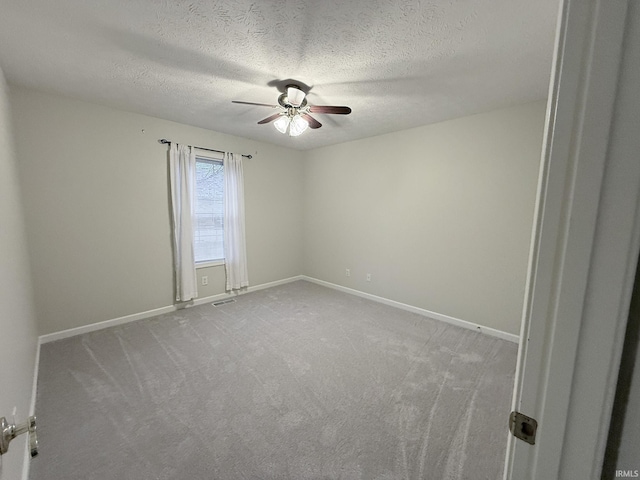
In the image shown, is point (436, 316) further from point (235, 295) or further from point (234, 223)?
point (234, 223)

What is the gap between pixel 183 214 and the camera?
3420mm

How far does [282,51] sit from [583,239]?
2019mm

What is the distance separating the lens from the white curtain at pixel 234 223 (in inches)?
153

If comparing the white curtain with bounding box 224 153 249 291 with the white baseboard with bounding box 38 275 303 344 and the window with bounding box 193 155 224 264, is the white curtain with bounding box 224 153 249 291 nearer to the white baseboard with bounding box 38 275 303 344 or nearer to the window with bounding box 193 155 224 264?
the window with bounding box 193 155 224 264

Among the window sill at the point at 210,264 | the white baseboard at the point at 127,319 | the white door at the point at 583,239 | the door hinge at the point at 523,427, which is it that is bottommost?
the white baseboard at the point at 127,319

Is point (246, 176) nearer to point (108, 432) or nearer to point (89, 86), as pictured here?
point (89, 86)

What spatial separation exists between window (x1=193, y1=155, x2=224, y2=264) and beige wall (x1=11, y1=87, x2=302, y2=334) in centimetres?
27

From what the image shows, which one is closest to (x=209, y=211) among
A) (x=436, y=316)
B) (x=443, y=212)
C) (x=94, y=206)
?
(x=94, y=206)

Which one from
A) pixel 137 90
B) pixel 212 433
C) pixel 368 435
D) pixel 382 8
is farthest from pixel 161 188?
pixel 368 435

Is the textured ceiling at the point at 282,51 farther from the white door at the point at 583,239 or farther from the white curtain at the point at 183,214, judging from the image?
the white door at the point at 583,239

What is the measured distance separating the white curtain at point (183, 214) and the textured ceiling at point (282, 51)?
2.34 ft

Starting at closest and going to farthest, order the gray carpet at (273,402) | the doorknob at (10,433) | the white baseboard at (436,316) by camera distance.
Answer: the doorknob at (10,433) → the gray carpet at (273,402) → the white baseboard at (436,316)

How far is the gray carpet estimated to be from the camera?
1.43 metres

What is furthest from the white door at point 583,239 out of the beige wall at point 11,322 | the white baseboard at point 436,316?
the white baseboard at point 436,316
